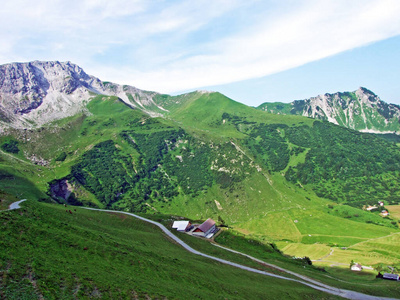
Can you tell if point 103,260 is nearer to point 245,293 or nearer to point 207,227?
point 245,293

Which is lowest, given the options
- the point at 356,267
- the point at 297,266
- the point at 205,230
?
the point at 356,267

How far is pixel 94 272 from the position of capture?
3941 centimetres

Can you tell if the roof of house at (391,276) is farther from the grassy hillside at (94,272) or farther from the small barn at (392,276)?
the grassy hillside at (94,272)

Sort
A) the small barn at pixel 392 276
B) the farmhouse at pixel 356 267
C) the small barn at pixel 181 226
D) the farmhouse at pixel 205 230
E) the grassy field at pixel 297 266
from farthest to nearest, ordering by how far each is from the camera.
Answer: the farmhouse at pixel 356 267 → the farmhouse at pixel 205 230 → the small barn at pixel 181 226 → the small barn at pixel 392 276 → the grassy field at pixel 297 266

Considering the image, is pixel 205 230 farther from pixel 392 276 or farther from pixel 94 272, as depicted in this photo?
pixel 94 272

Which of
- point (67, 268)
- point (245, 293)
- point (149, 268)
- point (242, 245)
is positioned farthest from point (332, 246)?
point (67, 268)

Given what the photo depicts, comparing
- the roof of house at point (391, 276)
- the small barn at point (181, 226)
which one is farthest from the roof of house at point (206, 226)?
the roof of house at point (391, 276)

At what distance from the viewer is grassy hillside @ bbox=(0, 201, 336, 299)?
32.7 metres

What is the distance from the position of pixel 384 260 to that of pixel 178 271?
126 m

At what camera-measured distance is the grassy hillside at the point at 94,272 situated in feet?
107

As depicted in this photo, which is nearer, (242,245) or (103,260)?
(103,260)

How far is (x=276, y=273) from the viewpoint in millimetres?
76688

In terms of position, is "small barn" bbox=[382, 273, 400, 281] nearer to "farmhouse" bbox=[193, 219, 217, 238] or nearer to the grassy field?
the grassy field

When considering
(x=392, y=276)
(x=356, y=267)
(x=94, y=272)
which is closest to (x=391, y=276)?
(x=392, y=276)
